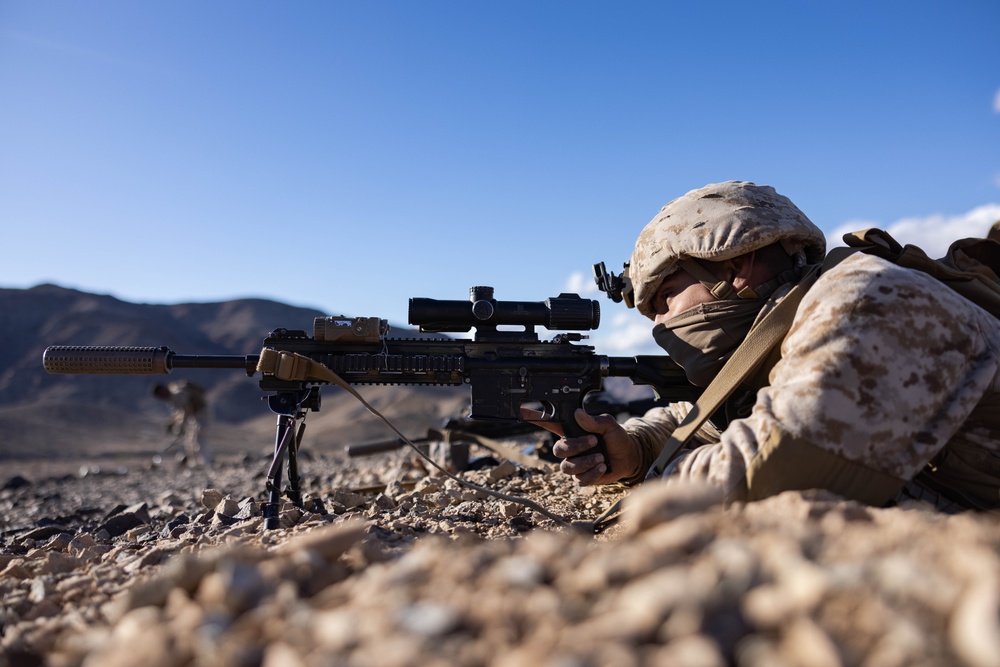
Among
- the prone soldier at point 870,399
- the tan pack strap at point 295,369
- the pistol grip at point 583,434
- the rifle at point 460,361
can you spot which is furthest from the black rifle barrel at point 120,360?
the prone soldier at point 870,399

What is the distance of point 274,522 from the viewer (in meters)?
3.28

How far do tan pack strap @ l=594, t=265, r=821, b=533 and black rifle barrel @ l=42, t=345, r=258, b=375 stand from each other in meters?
2.29

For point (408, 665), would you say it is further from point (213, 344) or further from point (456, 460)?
point (213, 344)

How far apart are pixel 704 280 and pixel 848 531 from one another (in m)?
1.89

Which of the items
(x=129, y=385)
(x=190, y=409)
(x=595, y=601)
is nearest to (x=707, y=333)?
(x=595, y=601)

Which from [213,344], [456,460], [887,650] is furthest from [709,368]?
[213,344]

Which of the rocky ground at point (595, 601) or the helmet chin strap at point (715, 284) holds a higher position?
the helmet chin strap at point (715, 284)

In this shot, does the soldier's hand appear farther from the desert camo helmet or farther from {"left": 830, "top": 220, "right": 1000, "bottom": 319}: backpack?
{"left": 830, "top": 220, "right": 1000, "bottom": 319}: backpack

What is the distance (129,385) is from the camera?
49.3 meters

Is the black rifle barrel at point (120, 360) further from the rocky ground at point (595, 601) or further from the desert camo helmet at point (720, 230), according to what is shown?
the desert camo helmet at point (720, 230)

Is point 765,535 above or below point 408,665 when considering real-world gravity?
above

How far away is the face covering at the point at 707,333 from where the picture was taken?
3277 millimetres

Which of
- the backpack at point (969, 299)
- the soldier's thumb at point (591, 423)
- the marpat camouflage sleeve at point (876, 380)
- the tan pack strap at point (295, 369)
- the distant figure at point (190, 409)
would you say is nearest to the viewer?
the marpat camouflage sleeve at point (876, 380)

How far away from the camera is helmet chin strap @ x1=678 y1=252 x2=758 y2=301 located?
10.7 ft
